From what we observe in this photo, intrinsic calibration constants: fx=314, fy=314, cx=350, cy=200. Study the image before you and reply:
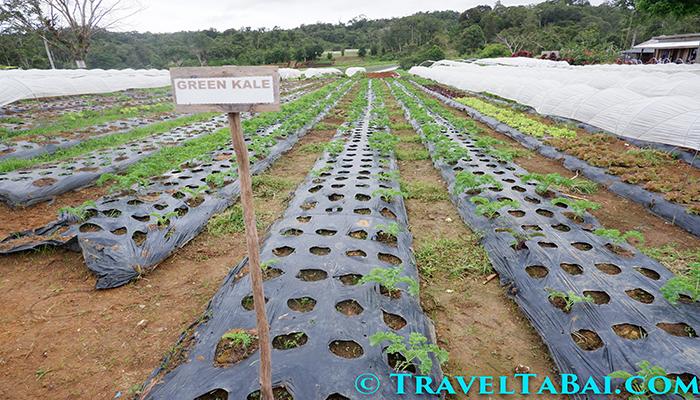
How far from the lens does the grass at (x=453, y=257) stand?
12.3ft

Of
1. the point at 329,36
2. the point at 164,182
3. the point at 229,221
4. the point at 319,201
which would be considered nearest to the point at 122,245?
the point at 229,221

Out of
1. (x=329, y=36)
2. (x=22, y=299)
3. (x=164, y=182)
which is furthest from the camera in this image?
(x=329, y=36)

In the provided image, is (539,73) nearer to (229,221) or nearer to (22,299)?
(229,221)

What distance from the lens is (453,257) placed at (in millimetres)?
3992

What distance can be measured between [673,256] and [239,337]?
498cm

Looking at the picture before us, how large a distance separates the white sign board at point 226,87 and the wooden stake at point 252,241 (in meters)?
0.11

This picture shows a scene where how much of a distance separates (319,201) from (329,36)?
284ft

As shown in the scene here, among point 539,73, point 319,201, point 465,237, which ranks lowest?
point 465,237

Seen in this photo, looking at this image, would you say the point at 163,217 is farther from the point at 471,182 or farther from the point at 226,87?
the point at 471,182

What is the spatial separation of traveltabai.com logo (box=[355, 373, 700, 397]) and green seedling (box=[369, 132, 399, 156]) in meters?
5.31

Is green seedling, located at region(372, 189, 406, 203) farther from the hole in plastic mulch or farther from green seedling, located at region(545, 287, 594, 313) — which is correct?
the hole in plastic mulch

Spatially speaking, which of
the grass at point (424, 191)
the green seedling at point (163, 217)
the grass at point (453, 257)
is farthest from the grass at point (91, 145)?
the grass at point (453, 257)

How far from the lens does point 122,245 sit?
3686 millimetres

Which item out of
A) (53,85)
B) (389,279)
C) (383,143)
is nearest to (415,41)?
(53,85)
